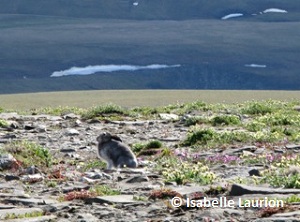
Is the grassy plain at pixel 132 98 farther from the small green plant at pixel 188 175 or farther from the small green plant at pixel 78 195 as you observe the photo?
the small green plant at pixel 78 195

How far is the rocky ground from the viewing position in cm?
855

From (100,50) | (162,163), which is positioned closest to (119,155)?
(162,163)

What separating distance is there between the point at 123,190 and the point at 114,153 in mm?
2907

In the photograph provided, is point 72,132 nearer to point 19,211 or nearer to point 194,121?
point 194,121

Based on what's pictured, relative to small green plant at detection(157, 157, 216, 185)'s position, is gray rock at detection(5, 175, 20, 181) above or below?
below

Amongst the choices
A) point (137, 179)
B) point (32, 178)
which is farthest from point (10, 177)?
point (137, 179)

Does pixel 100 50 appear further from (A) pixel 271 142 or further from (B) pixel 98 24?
(A) pixel 271 142

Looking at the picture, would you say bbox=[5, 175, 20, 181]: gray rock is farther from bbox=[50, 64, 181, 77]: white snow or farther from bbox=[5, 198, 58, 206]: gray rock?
bbox=[50, 64, 181, 77]: white snow

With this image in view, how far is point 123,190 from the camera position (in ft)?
34.9

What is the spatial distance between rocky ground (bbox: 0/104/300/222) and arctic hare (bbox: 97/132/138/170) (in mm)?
180

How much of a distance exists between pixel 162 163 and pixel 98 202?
13.7 feet

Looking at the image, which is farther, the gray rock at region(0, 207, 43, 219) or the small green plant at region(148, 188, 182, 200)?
the small green plant at region(148, 188, 182, 200)

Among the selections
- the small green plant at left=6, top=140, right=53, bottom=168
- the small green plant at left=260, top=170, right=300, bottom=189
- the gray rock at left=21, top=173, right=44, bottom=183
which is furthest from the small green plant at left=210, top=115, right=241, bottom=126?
the small green plant at left=260, top=170, right=300, bottom=189

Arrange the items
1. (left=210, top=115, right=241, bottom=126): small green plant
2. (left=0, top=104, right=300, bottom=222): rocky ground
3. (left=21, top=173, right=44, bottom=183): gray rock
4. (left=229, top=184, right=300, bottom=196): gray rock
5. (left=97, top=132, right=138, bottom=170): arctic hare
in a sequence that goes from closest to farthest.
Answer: (left=0, top=104, right=300, bottom=222): rocky ground, (left=229, top=184, right=300, bottom=196): gray rock, (left=21, top=173, right=44, bottom=183): gray rock, (left=97, top=132, right=138, bottom=170): arctic hare, (left=210, top=115, right=241, bottom=126): small green plant
